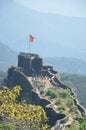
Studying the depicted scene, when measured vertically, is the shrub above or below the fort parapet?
below

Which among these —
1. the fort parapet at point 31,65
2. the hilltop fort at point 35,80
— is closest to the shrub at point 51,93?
the hilltop fort at point 35,80

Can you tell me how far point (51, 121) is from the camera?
172 feet

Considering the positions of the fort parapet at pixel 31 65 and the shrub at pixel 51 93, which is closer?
the shrub at pixel 51 93

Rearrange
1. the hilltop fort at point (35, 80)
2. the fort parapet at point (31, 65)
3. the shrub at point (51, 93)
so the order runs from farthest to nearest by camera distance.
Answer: the fort parapet at point (31, 65) < the shrub at point (51, 93) < the hilltop fort at point (35, 80)

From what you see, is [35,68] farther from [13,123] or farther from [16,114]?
[16,114]

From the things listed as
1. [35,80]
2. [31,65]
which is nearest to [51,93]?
[35,80]

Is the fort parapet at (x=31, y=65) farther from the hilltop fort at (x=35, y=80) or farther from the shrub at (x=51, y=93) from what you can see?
the shrub at (x=51, y=93)

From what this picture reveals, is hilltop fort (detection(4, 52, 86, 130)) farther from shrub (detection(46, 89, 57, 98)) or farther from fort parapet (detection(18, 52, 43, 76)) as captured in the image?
shrub (detection(46, 89, 57, 98))

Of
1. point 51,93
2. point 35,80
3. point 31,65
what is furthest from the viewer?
point 31,65

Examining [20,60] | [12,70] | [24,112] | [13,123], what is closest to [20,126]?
[13,123]

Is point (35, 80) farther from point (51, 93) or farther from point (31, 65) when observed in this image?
point (51, 93)

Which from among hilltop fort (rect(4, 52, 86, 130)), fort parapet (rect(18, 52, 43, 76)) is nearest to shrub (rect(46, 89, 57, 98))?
hilltop fort (rect(4, 52, 86, 130))

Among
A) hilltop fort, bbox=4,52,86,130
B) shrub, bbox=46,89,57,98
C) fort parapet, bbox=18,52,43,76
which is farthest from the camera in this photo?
fort parapet, bbox=18,52,43,76

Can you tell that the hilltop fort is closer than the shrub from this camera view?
Yes
